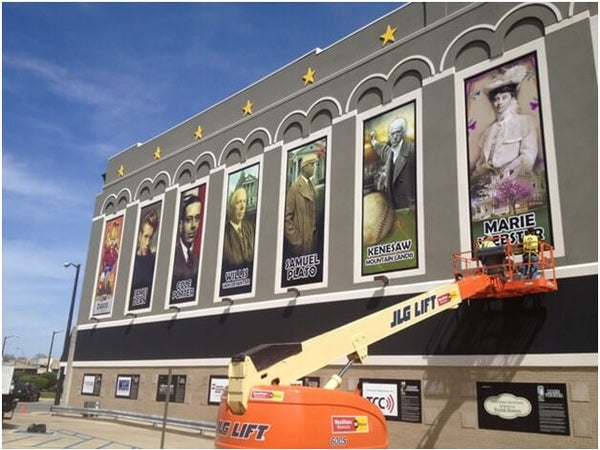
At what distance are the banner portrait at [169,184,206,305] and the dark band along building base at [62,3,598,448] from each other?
0.12 m

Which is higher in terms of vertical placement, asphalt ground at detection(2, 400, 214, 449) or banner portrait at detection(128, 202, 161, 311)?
banner portrait at detection(128, 202, 161, 311)

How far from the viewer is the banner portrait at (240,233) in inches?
989

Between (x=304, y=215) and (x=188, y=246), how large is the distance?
333 inches

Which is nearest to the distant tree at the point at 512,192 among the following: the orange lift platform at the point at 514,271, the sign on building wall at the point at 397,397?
the orange lift platform at the point at 514,271

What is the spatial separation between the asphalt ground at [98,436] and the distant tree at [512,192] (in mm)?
14143

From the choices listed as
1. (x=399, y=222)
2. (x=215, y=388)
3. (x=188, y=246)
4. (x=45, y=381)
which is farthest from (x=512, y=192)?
(x=45, y=381)

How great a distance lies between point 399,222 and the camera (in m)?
19.7

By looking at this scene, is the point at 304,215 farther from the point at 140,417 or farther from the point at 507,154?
the point at 140,417

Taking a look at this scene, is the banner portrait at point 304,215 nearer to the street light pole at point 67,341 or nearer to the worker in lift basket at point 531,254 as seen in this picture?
the worker in lift basket at point 531,254

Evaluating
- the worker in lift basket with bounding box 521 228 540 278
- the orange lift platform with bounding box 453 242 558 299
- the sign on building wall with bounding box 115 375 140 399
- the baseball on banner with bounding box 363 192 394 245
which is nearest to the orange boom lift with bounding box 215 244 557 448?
the orange lift platform with bounding box 453 242 558 299

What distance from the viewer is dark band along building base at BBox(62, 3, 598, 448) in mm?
15398

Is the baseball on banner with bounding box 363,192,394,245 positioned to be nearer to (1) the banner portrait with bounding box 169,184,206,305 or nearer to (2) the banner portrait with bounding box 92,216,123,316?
(1) the banner portrait with bounding box 169,184,206,305

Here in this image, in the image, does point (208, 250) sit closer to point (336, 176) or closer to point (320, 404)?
point (336, 176)

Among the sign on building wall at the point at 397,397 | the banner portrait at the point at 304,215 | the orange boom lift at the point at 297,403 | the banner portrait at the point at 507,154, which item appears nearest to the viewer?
the orange boom lift at the point at 297,403
